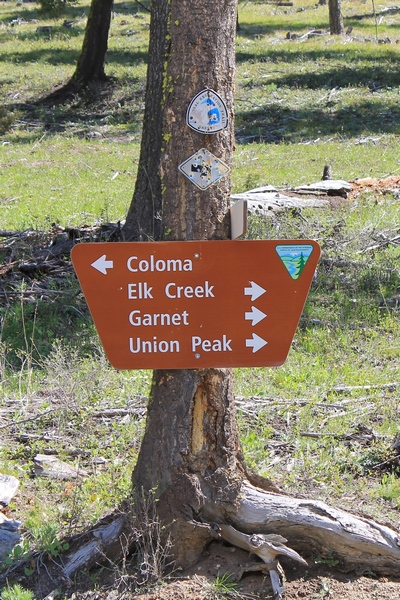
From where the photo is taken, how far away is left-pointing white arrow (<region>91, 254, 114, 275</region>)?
119 inches

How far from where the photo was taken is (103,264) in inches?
Result: 119

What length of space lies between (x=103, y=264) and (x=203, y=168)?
0.58m

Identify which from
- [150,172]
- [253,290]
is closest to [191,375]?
[253,290]

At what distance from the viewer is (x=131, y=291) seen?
9.97 feet

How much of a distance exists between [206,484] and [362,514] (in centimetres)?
77

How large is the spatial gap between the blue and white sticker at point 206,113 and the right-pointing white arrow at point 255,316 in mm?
747

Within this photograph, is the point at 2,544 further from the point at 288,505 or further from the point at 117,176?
the point at 117,176

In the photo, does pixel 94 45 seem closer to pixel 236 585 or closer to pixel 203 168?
pixel 203 168

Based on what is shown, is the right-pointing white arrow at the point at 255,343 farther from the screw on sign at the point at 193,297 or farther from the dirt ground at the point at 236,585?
the dirt ground at the point at 236,585

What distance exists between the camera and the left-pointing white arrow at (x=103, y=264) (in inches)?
119

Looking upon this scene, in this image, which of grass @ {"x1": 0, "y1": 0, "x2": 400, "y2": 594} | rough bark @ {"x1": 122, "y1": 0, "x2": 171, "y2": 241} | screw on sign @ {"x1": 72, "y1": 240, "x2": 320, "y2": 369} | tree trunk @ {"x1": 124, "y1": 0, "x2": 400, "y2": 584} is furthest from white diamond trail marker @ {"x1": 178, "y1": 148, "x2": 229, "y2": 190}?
rough bark @ {"x1": 122, "y1": 0, "x2": 171, "y2": 241}

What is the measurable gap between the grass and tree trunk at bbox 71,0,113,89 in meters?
2.07

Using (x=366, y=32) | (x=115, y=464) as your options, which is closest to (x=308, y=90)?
(x=366, y=32)

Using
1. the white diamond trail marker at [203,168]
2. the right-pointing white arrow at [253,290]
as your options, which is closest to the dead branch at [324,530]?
the right-pointing white arrow at [253,290]
